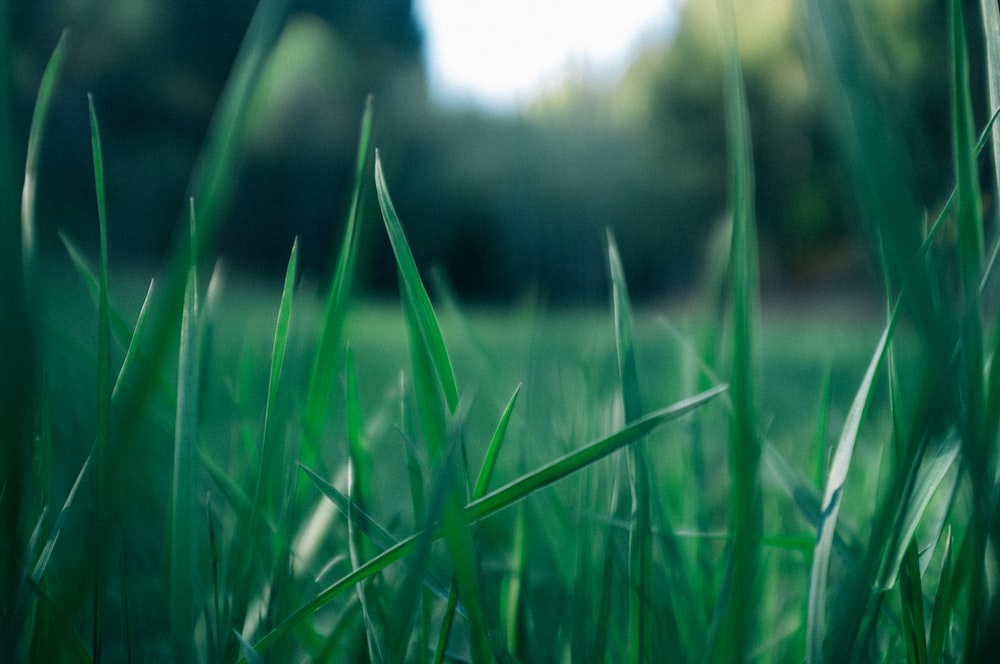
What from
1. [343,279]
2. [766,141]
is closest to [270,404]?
[343,279]

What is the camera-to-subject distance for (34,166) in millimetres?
183

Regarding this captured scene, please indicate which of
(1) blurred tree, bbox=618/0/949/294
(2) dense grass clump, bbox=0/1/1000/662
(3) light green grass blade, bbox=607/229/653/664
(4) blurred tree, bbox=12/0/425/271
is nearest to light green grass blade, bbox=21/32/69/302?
(2) dense grass clump, bbox=0/1/1000/662

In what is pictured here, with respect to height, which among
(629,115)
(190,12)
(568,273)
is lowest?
(568,273)

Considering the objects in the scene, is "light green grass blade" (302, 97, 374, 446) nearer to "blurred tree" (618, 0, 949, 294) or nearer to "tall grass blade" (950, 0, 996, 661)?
"tall grass blade" (950, 0, 996, 661)

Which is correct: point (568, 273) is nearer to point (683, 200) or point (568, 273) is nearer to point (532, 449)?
point (683, 200)

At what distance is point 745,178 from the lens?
0.34 ft

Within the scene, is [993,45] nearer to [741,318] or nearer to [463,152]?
[741,318]

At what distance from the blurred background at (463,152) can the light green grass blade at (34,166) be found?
3.05 meters

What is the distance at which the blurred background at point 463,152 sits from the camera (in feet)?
13.1

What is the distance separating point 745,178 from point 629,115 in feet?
23.7

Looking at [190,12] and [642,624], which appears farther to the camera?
[190,12]

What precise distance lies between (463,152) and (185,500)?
17.7ft

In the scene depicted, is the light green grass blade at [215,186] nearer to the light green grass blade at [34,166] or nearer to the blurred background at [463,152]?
the light green grass blade at [34,166]

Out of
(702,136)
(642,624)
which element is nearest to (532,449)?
(642,624)
